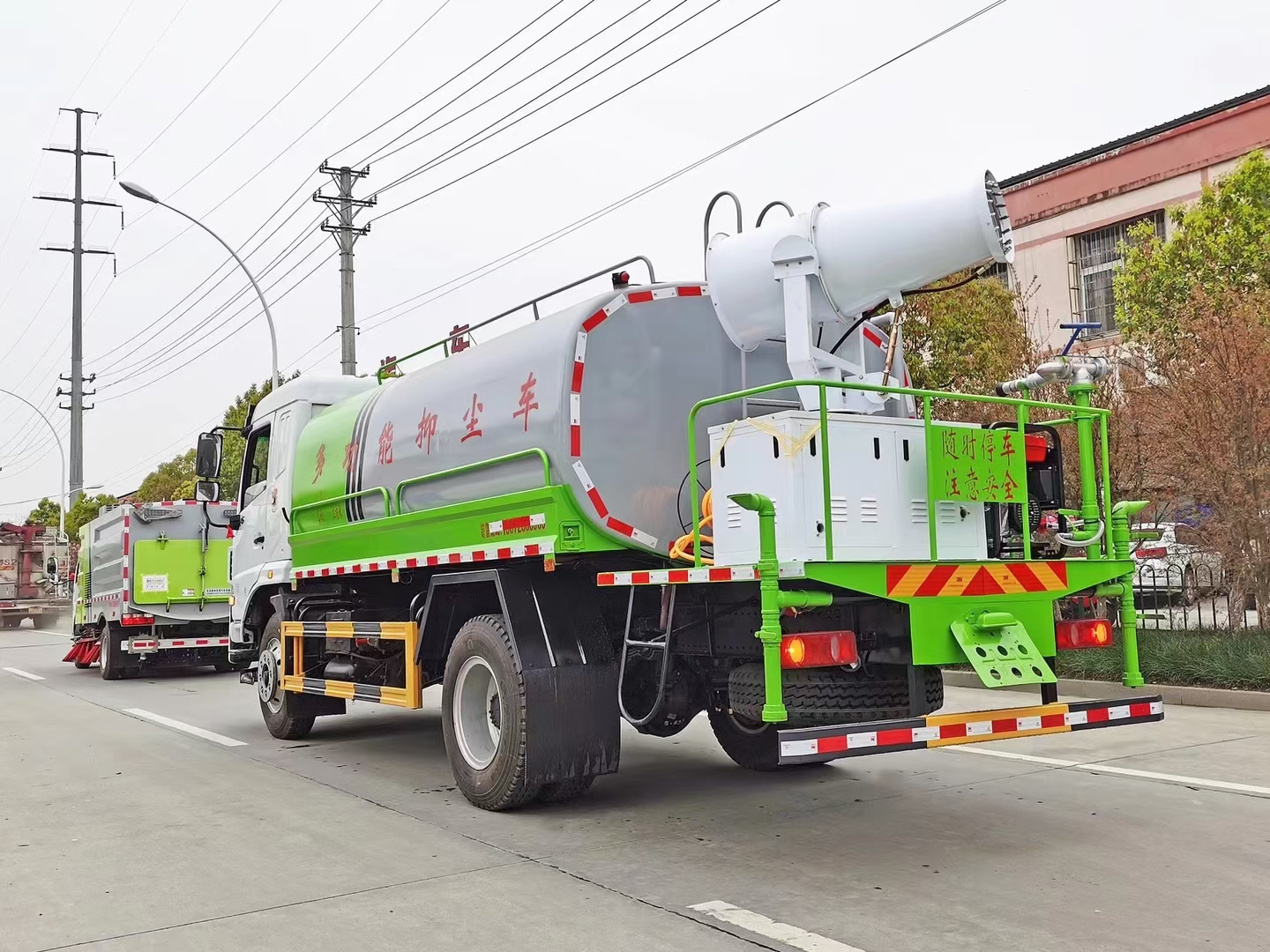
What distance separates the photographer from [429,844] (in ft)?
21.2

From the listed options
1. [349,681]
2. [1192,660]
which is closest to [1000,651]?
[349,681]

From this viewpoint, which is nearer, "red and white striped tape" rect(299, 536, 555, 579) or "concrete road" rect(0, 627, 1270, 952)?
"concrete road" rect(0, 627, 1270, 952)

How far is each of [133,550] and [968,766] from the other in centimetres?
1421

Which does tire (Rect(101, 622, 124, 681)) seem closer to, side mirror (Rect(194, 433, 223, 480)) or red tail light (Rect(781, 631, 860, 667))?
side mirror (Rect(194, 433, 223, 480))

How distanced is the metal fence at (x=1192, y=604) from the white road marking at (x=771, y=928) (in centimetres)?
902

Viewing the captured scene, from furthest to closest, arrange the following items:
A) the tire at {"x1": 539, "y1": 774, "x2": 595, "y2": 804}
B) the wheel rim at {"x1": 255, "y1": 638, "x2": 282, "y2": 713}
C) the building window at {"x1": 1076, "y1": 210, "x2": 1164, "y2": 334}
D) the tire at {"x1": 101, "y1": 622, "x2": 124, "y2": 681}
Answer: the building window at {"x1": 1076, "y1": 210, "x2": 1164, "y2": 334}
the tire at {"x1": 101, "y1": 622, "x2": 124, "y2": 681}
the wheel rim at {"x1": 255, "y1": 638, "x2": 282, "y2": 713}
the tire at {"x1": 539, "y1": 774, "x2": 595, "y2": 804}

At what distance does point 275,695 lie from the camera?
433 inches

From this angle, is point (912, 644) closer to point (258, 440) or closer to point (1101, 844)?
point (1101, 844)

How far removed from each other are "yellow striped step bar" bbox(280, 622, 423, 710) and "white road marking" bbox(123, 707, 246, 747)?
2.98ft

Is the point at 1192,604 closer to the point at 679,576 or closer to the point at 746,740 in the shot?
the point at 746,740

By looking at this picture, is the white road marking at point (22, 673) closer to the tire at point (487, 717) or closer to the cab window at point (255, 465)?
the cab window at point (255, 465)

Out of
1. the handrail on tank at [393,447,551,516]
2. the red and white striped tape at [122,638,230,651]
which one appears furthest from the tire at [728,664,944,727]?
the red and white striped tape at [122,638,230,651]

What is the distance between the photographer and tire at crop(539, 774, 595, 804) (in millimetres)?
7160

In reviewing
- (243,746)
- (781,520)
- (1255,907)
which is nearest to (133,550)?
(243,746)
